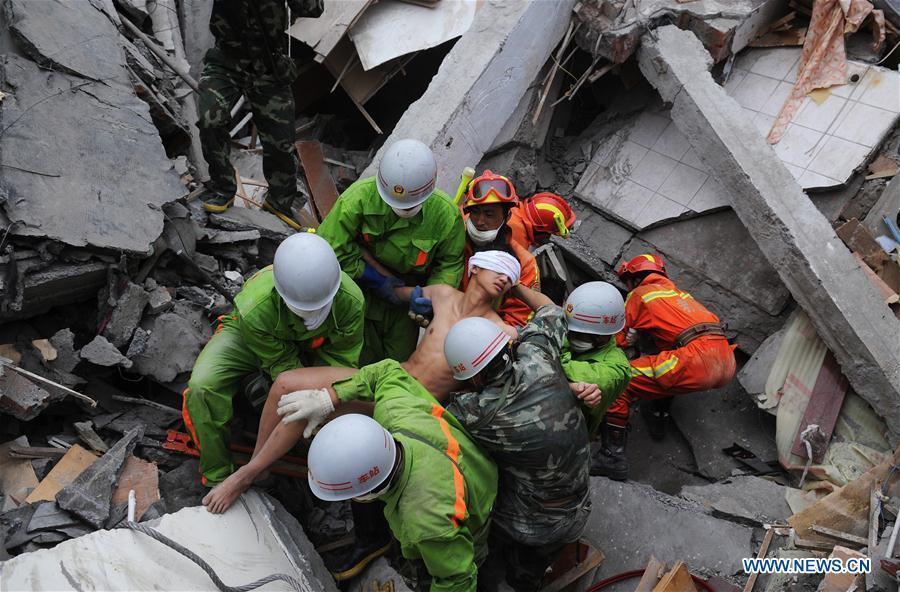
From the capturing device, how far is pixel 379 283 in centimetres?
A: 443

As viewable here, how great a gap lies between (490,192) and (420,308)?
2.80 ft

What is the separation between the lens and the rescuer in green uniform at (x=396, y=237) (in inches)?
158

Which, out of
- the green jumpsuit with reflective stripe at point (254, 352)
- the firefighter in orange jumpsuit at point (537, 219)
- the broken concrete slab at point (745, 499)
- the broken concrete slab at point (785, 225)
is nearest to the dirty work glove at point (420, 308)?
the green jumpsuit with reflective stripe at point (254, 352)

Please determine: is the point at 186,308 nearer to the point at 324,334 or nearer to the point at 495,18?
the point at 324,334

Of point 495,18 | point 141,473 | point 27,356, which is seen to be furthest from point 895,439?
point 27,356

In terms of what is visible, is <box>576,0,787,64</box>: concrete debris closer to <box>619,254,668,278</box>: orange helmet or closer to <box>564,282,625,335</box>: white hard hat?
<box>619,254,668,278</box>: orange helmet

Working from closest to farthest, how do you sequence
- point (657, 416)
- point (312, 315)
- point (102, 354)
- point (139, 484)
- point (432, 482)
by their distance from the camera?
point (432, 482)
point (312, 315)
point (139, 484)
point (102, 354)
point (657, 416)

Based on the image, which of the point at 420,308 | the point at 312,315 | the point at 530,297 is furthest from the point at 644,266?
the point at 312,315

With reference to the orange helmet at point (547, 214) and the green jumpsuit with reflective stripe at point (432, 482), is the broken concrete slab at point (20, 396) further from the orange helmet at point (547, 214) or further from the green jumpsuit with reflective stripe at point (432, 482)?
the orange helmet at point (547, 214)

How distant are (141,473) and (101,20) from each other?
343cm

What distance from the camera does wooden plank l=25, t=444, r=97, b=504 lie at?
3.57m

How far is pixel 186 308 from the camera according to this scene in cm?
454

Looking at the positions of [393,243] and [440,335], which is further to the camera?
[393,243]

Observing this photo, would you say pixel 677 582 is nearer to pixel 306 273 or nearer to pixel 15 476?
pixel 306 273
